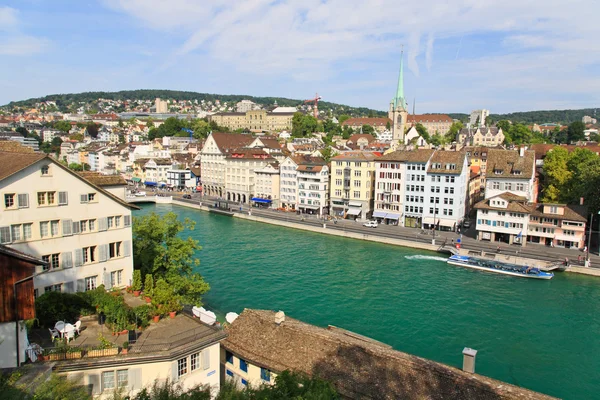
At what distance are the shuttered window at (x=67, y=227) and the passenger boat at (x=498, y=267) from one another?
32603 mm

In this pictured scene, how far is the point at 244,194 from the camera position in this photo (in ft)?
259

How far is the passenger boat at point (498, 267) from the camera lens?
38781 millimetres

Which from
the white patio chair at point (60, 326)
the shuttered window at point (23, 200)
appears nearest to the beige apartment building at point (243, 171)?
the shuttered window at point (23, 200)

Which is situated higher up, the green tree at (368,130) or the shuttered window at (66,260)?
the green tree at (368,130)

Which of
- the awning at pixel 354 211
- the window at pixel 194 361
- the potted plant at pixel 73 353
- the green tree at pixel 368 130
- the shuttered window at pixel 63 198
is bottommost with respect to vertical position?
the awning at pixel 354 211

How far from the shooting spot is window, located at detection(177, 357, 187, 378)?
1391 centimetres

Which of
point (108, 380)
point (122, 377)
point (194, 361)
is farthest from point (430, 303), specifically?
point (108, 380)

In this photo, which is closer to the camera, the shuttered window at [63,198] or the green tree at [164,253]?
the shuttered window at [63,198]

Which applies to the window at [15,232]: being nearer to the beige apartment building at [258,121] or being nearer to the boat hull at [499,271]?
the boat hull at [499,271]

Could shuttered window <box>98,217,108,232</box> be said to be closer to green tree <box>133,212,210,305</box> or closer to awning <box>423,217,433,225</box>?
green tree <box>133,212,210,305</box>

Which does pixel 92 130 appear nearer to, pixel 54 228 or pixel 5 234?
pixel 54 228

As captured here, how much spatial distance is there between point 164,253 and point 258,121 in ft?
524

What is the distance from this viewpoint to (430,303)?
3234 centimetres

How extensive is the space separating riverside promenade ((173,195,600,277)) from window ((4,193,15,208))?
3719 cm
